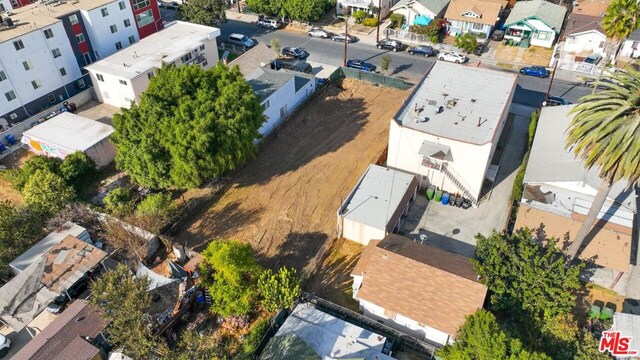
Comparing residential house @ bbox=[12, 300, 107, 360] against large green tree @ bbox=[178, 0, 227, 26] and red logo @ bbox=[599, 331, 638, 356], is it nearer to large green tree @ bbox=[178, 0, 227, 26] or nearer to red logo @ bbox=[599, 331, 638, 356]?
Answer: red logo @ bbox=[599, 331, 638, 356]

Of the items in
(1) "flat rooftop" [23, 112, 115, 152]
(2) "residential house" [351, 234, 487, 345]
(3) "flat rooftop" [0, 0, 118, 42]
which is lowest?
(2) "residential house" [351, 234, 487, 345]

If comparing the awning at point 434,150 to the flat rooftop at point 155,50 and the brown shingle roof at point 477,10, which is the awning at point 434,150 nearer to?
the flat rooftop at point 155,50

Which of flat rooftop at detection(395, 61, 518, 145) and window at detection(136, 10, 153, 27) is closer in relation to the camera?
flat rooftop at detection(395, 61, 518, 145)

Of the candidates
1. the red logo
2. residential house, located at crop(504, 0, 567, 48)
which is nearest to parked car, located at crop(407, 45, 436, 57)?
residential house, located at crop(504, 0, 567, 48)

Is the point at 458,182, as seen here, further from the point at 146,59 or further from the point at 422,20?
the point at 146,59

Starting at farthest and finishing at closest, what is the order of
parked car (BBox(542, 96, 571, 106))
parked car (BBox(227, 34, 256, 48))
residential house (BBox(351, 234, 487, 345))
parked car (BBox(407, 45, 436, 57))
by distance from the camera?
parked car (BBox(227, 34, 256, 48)), parked car (BBox(407, 45, 436, 57)), parked car (BBox(542, 96, 571, 106)), residential house (BBox(351, 234, 487, 345))

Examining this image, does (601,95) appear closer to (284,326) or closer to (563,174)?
(563,174)
